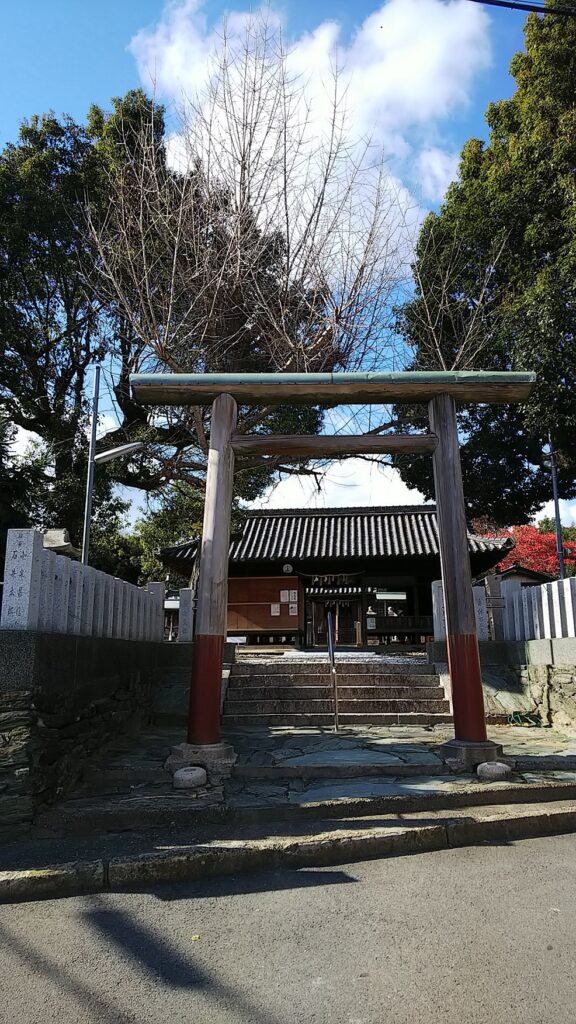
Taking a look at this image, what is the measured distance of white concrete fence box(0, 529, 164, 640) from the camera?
4.97 metres

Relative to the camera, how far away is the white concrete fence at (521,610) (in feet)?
27.1

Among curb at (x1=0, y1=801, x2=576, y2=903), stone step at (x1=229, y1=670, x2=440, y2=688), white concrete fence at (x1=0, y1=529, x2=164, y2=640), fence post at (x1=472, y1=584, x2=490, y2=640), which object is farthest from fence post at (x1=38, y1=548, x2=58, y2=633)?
fence post at (x1=472, y1=584, x2=490, y2=640)

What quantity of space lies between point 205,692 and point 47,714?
1.69 m

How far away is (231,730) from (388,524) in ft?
49.4

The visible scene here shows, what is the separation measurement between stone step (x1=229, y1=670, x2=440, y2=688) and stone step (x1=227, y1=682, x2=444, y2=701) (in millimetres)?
215

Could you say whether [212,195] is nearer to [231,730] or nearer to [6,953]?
[231,730]

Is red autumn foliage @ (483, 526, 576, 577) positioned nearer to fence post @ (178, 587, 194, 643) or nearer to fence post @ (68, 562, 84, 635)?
fence post @ (178, 587, 194, 643)

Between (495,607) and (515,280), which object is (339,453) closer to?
(495,607)

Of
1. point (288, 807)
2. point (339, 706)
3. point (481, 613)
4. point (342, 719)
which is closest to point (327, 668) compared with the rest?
point (339, 706)

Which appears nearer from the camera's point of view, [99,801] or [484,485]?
[99,801]

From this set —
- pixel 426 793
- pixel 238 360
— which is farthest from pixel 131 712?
pixel 238 360

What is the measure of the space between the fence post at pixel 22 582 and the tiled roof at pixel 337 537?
48.7ft

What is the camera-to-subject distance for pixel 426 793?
518 cm

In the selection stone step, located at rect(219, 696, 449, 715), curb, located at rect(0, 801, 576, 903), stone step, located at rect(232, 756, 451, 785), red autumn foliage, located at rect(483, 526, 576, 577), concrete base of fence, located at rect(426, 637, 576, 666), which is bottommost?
curb, located at rect(0, 801, 576, 903)
